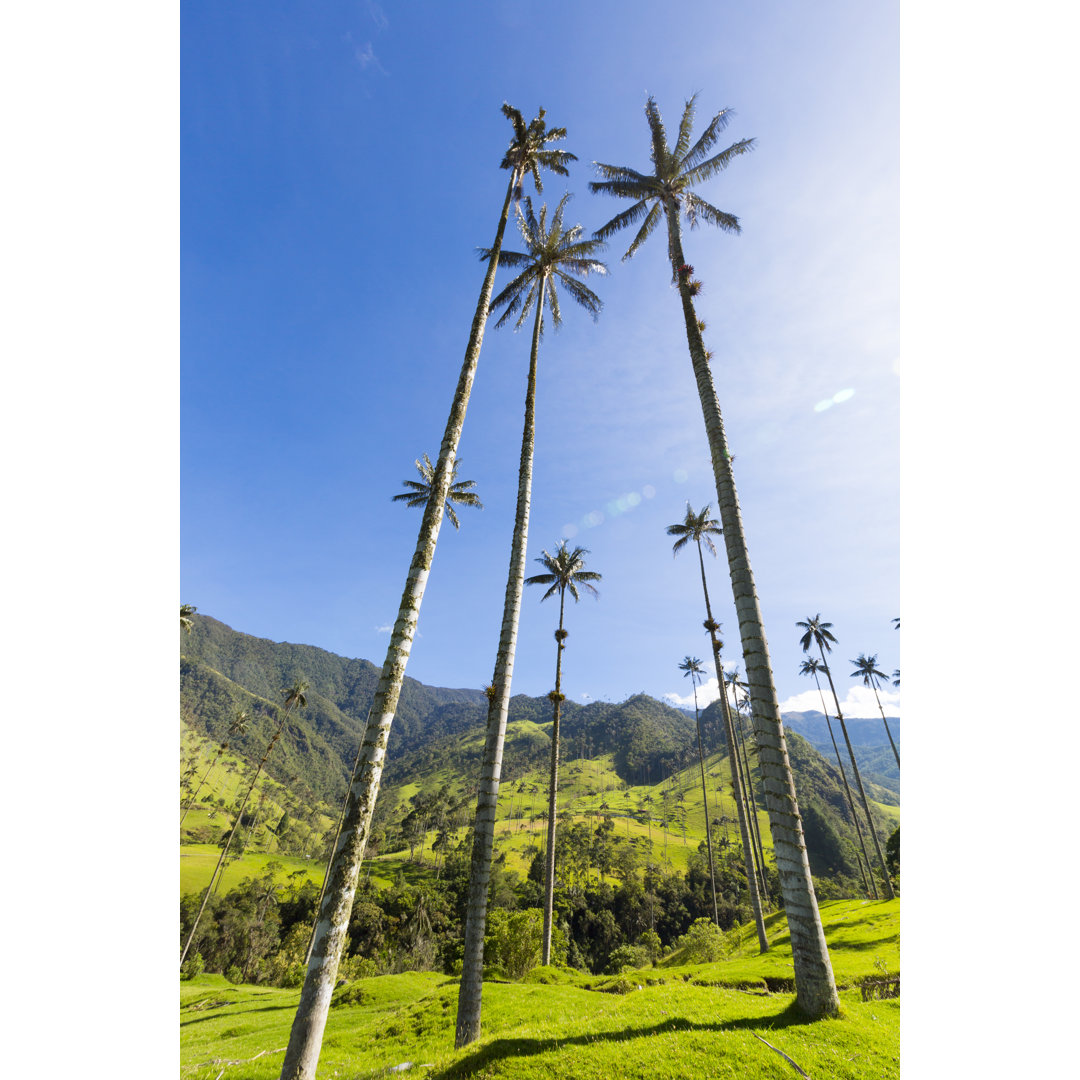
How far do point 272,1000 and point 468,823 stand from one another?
105 meters

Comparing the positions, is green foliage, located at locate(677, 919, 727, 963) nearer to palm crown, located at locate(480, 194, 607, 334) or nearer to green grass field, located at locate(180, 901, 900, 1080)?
green grass field, located at locate(180, 901, 900, 1080)

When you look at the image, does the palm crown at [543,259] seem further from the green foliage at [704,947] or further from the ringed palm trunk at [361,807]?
the green foliage at [704,947]

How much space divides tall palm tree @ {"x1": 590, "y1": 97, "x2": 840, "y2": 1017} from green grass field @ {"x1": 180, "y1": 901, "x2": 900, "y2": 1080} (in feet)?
3.27

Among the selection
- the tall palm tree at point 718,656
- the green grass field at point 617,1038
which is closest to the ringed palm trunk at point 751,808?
the tall palm tree at point 718,656

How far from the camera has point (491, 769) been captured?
37.9 feet

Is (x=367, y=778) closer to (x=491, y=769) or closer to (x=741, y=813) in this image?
(x=491, y=769)

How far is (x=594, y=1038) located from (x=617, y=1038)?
1.37ft

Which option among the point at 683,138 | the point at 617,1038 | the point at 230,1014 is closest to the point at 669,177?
the point at 683,138

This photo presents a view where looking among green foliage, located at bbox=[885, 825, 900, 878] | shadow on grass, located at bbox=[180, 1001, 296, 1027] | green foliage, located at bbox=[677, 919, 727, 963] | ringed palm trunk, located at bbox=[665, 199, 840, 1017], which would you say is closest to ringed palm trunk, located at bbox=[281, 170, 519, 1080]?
ringed palm trunk, located at bbox=[665, 199, 840, 1017]

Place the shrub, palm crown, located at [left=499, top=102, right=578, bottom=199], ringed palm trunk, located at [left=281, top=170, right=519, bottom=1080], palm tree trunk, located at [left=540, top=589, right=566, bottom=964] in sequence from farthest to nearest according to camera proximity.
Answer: the shrub < palm tree trunk, located at [left=540, top=589, right=566, bottom=964] < palm crown, located at [left=499, top=102, right=578, bottom=199] < ringed palm trunk, located at [left=281, top=170, right=519, bottom=1080]

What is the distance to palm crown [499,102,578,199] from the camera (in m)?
15.0

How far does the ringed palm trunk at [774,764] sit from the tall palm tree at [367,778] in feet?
20.5
